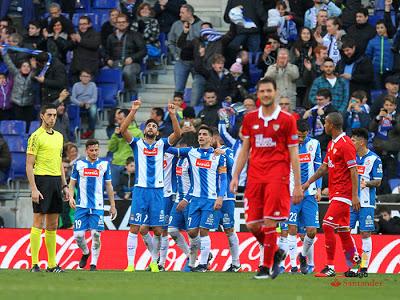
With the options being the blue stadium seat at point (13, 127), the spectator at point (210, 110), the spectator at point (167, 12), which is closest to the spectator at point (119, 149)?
the spectator at point (210, 110)

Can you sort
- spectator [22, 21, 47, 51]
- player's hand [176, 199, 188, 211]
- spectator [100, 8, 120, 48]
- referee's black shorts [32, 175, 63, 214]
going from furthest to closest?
spectator [100, 8, 120, 48] < spectator [22, 21, 47, 51] < player's hand [176, 199, 188, 211] < referee's black shorts [32, 175, 63, 214]

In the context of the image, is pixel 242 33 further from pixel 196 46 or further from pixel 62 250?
pixel 62 250

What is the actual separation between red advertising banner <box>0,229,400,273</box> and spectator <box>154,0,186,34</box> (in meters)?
8.16

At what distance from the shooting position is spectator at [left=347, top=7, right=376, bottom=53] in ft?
85.5

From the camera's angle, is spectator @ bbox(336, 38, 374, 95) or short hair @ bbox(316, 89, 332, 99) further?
spectator @ bbox(336, 38, 374, 95)

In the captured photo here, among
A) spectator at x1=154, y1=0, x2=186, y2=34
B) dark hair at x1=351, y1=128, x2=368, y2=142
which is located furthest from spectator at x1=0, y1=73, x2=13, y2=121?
dark hair at x1=351, y1=128, x2=368, y2=142

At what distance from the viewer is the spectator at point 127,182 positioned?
24188mm

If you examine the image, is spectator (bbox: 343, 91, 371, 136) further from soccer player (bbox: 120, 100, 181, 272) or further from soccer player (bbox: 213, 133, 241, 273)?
soccer player (bbox: 120, 100, 181, 272)

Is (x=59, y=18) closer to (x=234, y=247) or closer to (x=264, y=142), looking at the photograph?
(x=234, y=247)

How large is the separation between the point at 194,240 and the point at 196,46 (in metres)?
7.54

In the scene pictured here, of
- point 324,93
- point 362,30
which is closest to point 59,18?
point 362,30

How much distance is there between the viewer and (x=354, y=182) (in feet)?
55.3

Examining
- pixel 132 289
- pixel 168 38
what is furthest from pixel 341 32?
pixel 132 289

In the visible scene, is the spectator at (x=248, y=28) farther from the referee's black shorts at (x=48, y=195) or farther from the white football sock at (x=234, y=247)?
the referee's black shorts at (x=48, y=195)
